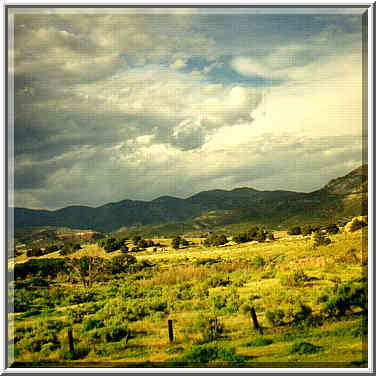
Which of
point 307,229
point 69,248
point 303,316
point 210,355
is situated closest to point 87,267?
point 69,248

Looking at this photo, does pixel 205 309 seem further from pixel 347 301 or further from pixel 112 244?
pixel 347 301

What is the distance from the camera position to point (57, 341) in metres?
6.29

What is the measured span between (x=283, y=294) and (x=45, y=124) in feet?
18.8

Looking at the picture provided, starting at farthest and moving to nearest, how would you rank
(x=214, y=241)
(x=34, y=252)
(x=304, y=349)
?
(x=214, y=241)
(x=34, y=252)
(x=304, y=349)

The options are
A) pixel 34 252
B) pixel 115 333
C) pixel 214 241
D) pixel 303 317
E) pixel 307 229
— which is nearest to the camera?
pixel 115 333

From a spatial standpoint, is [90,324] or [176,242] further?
[176,242]

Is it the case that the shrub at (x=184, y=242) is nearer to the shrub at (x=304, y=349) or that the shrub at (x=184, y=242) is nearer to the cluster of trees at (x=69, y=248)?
the cluster of trees at (x=69, y=248)

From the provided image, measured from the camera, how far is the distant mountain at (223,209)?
6996 millimetres

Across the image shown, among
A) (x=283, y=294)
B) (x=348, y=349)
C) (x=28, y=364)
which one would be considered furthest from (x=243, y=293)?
(x=28, y=364)

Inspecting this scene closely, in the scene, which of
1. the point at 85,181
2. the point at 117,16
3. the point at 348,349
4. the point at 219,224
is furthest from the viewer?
the point at 219,224

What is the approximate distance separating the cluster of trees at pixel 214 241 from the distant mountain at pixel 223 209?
410 millimetres

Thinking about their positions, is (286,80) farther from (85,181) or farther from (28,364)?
(28,364)

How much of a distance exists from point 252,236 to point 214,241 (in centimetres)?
86

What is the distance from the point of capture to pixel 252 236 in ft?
25.2
